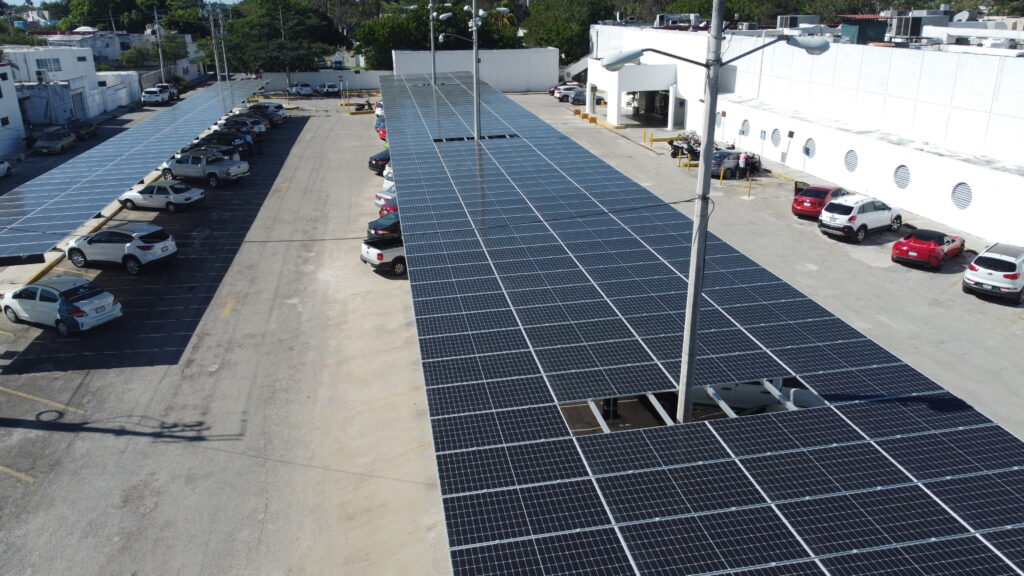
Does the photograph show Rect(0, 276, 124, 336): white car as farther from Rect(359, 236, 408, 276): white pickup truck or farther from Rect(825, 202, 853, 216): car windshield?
Rect(825, 202, 853, 216): car windshield

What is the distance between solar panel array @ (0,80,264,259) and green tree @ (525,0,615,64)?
45.8 metres

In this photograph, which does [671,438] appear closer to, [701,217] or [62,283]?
[701,217]

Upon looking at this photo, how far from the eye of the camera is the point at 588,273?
16.3 m

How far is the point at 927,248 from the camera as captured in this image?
25.1m

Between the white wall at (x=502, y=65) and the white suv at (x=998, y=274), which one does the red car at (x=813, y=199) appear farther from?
the white wall at (x=502, y=65)

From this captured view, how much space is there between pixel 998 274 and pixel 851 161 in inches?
546

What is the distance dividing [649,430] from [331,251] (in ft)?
67.1

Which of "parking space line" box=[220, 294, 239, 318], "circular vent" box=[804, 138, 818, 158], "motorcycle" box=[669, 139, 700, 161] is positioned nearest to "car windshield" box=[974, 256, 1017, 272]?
"circular vent" box=[804, 138, 818, 158]

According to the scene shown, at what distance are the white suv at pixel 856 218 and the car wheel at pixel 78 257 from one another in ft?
94.0

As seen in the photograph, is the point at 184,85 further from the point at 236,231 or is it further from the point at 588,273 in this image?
the point at 588,273

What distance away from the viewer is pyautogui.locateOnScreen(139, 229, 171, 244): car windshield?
1021 inches

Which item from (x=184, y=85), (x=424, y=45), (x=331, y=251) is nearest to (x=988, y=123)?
(x=331, y=251)

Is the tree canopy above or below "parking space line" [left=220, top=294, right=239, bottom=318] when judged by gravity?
above

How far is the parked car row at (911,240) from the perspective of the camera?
73.7 feet
